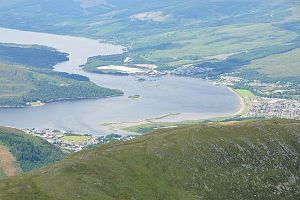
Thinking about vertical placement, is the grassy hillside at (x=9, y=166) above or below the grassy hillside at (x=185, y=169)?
below

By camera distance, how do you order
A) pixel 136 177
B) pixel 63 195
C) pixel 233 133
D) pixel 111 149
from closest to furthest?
1. pixel 63 195
2. pixel 136 177
3. pixel 111 149
4. pixel 233 133

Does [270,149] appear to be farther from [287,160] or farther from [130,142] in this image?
[130,142]

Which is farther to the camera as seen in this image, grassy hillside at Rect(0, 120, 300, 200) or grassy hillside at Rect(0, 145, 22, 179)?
grassy hillside at Rect(0, 145, 22, 179)

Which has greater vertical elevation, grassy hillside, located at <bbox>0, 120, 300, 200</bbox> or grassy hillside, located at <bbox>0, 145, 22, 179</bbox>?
grassy hillside, located at <bbox>0, 120, 300, 200</bbox>

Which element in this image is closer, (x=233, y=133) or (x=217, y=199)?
(x=217, y=199)

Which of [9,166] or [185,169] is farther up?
[185,169]

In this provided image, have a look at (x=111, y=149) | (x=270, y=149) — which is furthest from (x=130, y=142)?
(x=270, y=149)

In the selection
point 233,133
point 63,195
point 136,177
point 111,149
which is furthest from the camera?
point 233,133

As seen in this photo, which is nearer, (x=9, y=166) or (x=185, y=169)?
(x=185, y=169)
